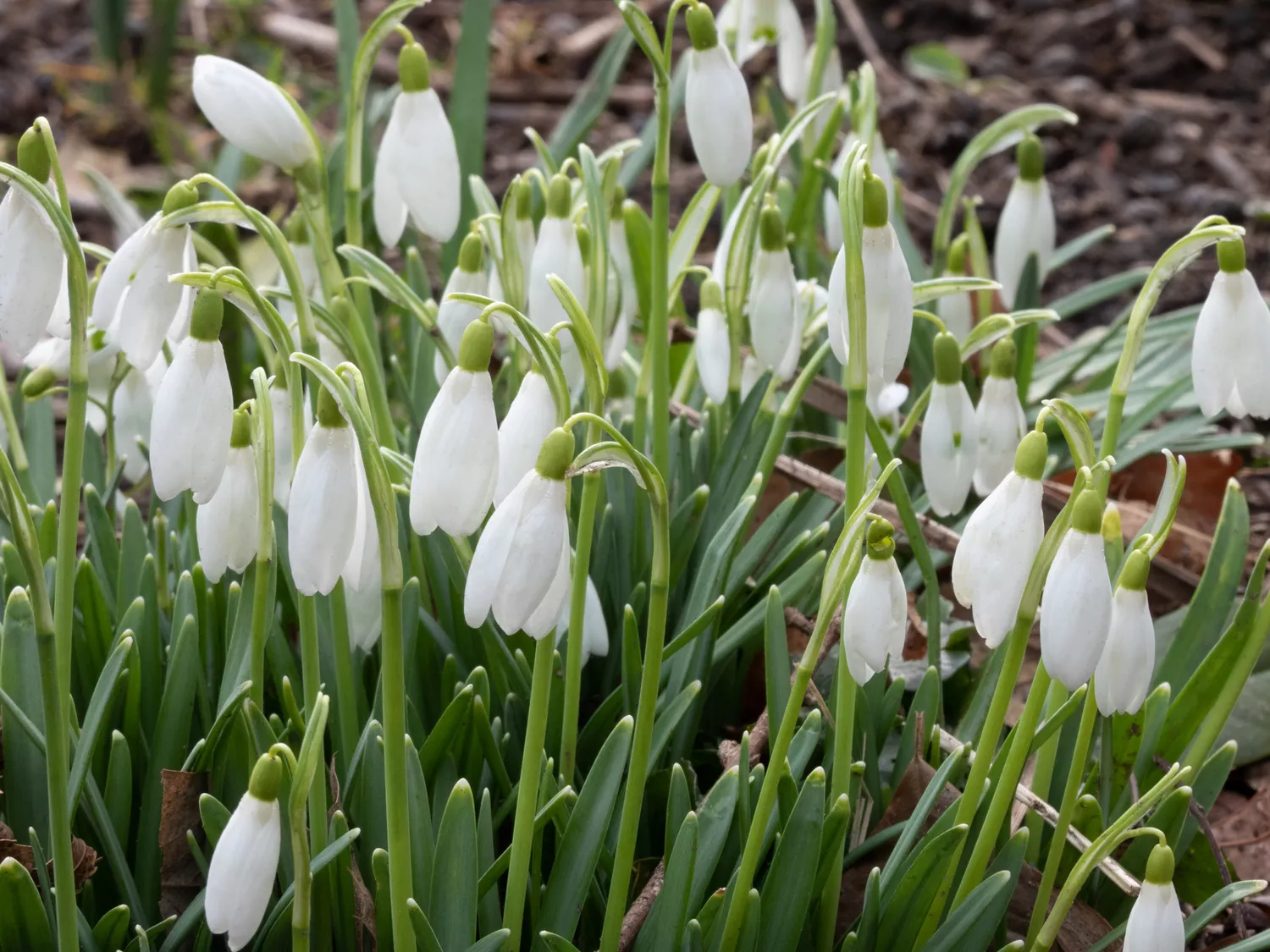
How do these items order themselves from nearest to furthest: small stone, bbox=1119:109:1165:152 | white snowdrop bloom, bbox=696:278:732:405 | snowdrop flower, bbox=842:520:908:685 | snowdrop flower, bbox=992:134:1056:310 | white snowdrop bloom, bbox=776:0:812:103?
snowdrop flower, bbox=842:520:908:685
white snowdrop bloom, bbox=696:278:732:405
snowdrop flower, bbox=992:134:1056:310
white snowdrop bloom, bbox=776:0:812:103
small stone, bbox=1119:109:1165:152

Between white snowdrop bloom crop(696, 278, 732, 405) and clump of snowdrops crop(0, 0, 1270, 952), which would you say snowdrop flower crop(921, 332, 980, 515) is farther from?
white snowdrop bloom crop(696, 278, 732, 405)

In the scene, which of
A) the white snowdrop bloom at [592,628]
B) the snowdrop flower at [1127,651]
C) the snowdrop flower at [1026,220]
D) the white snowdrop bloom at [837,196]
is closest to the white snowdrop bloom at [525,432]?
the white snowdrop bloom at [592,628]

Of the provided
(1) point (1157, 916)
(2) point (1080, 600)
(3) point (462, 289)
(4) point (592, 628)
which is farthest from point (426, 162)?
(1) point (1157, 916)

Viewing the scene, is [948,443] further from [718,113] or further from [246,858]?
[246,858]

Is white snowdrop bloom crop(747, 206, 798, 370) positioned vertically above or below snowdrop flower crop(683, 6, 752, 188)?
below

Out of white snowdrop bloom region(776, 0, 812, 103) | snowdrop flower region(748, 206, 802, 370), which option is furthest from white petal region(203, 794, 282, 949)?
white snowdrop bloom region(776, 0, 812, 103)

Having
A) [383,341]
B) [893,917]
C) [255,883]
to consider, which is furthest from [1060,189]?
[255,883]

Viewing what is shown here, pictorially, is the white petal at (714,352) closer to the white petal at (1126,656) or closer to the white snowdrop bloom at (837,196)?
the white snowdrop bloom at (837,196)
